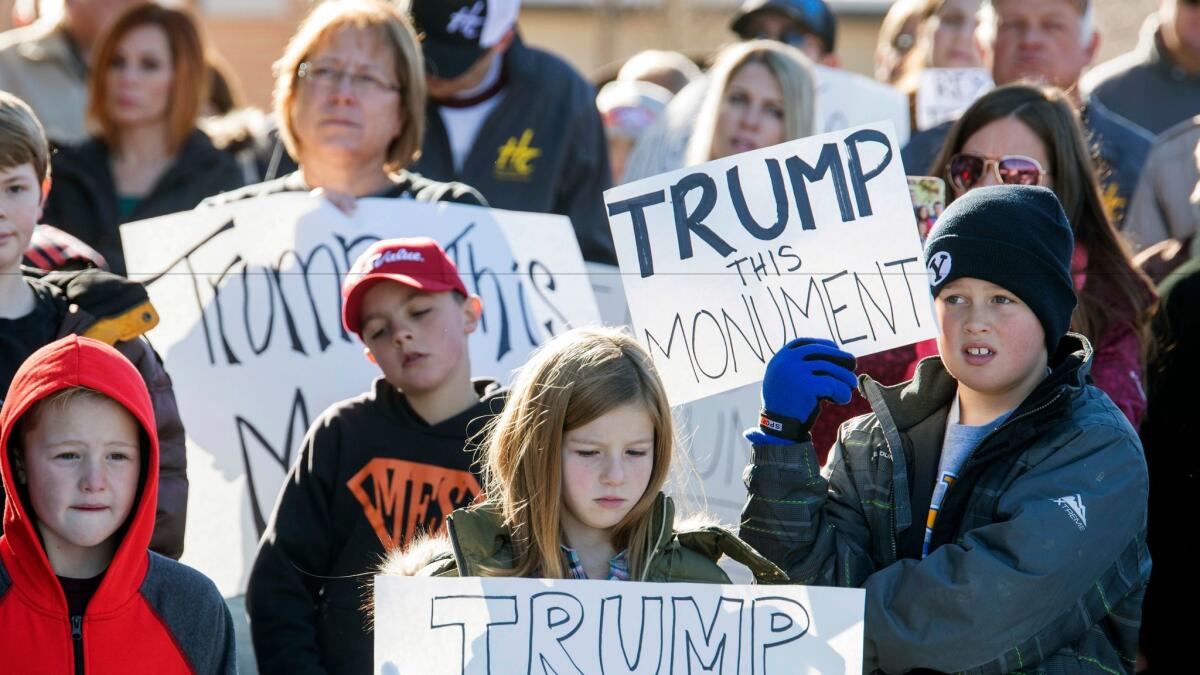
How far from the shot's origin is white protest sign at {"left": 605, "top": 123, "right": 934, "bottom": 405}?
3.54 m

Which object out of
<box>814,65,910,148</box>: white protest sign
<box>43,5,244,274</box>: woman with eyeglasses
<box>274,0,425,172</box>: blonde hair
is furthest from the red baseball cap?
<box>814,65,910,148</box>: white protest sign

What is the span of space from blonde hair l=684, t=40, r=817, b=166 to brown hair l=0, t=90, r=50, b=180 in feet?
6.95

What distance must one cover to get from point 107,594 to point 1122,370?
2.34 metres

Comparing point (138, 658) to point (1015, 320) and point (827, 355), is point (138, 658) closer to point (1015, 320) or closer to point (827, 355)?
point (827, 355)

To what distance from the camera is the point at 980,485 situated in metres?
3.16

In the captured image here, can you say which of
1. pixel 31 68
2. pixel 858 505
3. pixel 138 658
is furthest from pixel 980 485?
pixel 31 68

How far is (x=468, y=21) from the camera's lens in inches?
216

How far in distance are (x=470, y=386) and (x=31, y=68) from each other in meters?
A: 3.58

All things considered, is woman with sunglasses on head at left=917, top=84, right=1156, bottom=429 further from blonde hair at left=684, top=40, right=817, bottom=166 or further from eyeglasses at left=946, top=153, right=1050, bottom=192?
blonde hair at left=684, top=40, right=817, bottom=166

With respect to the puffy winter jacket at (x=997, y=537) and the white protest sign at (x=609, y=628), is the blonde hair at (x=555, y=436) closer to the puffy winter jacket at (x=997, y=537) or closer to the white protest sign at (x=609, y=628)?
the white protest sign at (x=609, y=628)

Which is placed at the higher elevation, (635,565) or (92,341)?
(92,341)

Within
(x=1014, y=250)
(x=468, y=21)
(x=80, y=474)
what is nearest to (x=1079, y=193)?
(x=1014, y=250)

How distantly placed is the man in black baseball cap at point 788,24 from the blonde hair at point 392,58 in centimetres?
239

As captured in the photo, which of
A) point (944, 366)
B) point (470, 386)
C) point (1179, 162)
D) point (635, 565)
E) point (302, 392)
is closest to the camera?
point (635, 565)
